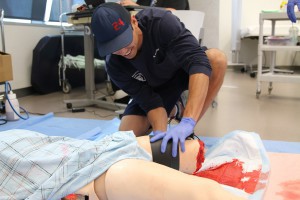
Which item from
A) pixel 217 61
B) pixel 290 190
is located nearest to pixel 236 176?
pixel 290 190

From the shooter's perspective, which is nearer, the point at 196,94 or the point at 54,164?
the point at 54,164

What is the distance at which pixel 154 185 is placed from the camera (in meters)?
0.76

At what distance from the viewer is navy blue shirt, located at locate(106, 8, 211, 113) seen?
123 centimetres

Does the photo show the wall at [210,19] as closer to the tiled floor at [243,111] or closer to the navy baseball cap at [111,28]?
the tiled floor at [243,111]

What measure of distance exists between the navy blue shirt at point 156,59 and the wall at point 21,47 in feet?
7.20

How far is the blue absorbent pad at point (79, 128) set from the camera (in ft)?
5.50

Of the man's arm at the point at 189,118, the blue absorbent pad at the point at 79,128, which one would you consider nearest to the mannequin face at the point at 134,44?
the man's arm at the point at 189,118

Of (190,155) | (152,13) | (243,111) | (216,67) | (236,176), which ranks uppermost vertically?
(152,13)

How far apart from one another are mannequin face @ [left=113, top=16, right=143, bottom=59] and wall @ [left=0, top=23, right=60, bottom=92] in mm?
2359

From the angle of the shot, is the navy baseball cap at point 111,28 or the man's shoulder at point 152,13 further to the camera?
the man's shoulder at point 152,13

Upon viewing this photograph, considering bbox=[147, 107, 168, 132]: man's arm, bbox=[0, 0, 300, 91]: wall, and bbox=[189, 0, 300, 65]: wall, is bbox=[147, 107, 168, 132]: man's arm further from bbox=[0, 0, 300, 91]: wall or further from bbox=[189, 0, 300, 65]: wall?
bbox=[189, 0, 300, 65]: wall

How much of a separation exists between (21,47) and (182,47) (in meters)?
2.67

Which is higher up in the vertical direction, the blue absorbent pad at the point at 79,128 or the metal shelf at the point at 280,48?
the metal shelf at the point at 280,48

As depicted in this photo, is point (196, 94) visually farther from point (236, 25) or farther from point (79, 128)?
point (236, 25)
